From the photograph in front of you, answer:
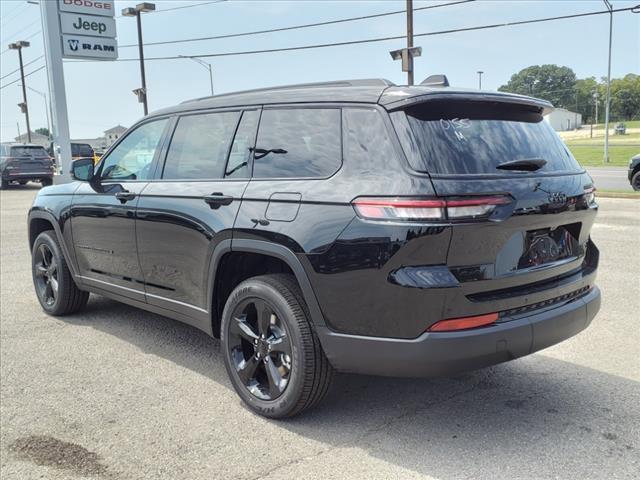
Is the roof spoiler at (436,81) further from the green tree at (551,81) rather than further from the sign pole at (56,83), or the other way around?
the green tree at (551,81)

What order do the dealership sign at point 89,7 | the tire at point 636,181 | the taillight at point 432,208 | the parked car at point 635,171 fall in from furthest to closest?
the dealership sign at point 89,7 → the tire at point 636,181 → the parked car at point 635,171 → the taillight at point 432,208

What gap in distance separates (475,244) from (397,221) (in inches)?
15.0

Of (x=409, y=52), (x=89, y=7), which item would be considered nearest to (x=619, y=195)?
(x=409, y=52)

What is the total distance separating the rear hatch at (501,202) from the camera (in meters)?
2.80

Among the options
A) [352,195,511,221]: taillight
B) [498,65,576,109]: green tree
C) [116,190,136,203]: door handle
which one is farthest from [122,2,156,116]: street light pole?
[498,65,576,109]: green tree

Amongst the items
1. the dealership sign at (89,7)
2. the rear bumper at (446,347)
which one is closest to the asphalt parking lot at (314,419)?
the rear bumper at (446,347)

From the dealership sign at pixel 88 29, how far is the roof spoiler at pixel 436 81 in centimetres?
2125

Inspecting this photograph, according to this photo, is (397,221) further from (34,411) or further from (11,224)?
(11,224)

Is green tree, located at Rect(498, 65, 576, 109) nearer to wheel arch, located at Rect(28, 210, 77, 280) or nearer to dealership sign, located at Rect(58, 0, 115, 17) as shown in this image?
dealership sign, located at Rect(58, 0, 115, 17)

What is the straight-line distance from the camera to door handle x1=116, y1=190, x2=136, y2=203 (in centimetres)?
444

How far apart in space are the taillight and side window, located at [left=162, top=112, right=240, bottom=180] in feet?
4.47

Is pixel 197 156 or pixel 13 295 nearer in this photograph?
pixel 197 156

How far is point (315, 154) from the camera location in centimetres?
331

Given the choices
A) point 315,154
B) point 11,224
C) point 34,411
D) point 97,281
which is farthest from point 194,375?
point 11,224
